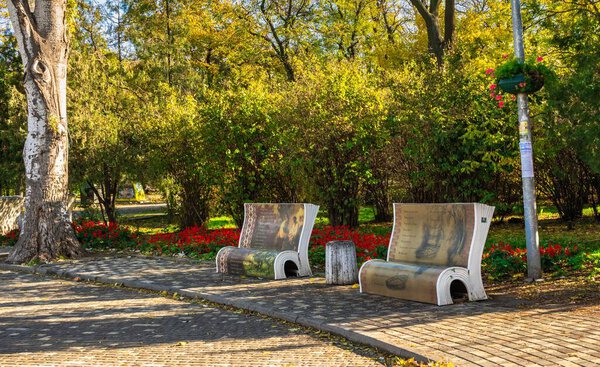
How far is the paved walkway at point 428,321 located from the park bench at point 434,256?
0.16m

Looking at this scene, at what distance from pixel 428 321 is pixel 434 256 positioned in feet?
4.94

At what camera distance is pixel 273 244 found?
1120 centimetres

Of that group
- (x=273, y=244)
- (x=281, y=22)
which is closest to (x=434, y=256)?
(x=273, y=244)

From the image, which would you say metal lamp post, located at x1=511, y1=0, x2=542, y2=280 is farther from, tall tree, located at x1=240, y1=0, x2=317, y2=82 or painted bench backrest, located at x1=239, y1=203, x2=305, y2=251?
tall tree, located at x1=240, y1=0, x2=317, y2=82

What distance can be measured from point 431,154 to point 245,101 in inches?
190

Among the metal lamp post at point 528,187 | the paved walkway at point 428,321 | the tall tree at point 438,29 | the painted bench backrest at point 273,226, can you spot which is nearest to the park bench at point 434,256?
the paved walkway at point 428,321

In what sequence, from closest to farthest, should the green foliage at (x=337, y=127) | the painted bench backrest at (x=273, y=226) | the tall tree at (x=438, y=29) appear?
the painted bench backrest at (x=273, y=226) → the green foliage at (x=337, y=127) → the tall tree at (x=438, y=29)

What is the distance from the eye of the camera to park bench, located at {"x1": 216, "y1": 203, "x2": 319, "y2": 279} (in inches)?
416

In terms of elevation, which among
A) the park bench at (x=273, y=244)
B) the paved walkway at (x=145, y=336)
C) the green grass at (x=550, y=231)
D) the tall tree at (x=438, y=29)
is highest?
the tall tree at (x=438, y=29)

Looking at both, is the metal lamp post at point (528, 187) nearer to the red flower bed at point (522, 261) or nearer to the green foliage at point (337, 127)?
the red flower bed at point (522, 261)

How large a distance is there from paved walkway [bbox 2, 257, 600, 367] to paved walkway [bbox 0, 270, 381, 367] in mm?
351

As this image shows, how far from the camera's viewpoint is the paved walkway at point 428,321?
5.63 meters

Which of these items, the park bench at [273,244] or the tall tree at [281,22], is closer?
the park bench at [273,244]

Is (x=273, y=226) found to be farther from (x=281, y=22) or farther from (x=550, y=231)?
(x=281, y=22)
